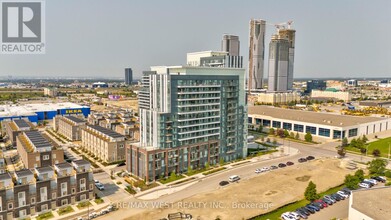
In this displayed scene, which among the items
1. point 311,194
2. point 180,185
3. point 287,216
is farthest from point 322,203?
point 180,185

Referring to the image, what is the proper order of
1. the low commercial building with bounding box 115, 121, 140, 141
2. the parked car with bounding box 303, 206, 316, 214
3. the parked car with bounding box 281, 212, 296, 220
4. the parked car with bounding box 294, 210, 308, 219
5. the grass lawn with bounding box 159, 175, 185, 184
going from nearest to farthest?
the parked car with bounding box 281, 212, 296, 220 < the parked car with bounding box 294, 210, 308, 219 < the parked car with bounding box 303, 206, 316, 214 < the grass lawn with bounding box 159, 175, 185, 184 < the low commercial building with bounding box 115, 121, 140, 141

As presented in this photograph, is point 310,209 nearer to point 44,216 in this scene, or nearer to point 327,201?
point 327,201

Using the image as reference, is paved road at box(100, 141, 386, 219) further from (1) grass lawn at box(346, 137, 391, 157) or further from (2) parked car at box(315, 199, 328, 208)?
(1) grass lawn at box(346, 137, 391, 157)

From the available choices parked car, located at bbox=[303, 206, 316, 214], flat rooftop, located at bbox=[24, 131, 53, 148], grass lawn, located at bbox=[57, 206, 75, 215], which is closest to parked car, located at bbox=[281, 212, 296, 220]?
parked car, located at bbox=[303, 206, 316, 214]

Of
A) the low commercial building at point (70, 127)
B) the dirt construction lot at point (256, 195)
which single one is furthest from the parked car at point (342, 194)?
the low commercial building at point (70, 127)

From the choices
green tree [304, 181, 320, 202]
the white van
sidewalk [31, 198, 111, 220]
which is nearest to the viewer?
sidewalk [31, 198, 111, 220]

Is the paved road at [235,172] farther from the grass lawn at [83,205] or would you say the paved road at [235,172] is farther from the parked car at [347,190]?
the parked car at [347,190]
